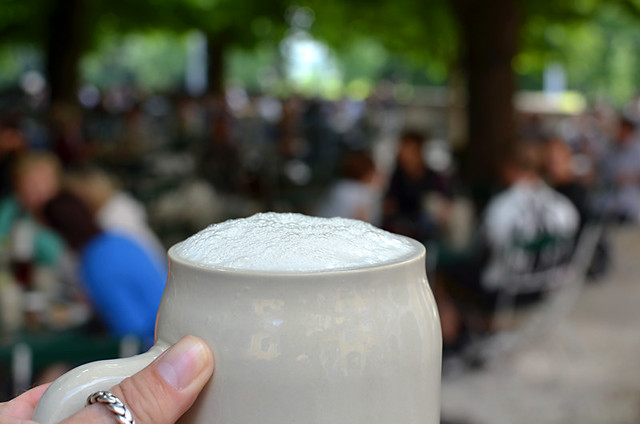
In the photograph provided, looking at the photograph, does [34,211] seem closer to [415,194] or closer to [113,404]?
[415,194]

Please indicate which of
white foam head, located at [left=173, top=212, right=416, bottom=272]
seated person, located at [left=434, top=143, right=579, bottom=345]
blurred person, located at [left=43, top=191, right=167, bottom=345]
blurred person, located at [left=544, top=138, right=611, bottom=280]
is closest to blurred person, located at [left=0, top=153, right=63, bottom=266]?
blurred person, located at [left=43, top=191, right=167, bottom=345]

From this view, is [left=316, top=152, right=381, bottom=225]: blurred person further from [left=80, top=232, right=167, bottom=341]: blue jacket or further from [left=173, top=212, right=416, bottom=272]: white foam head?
[left=173, top=212, right=416, bottom=272]: white foam head

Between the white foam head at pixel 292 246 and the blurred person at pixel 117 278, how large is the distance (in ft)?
8.24

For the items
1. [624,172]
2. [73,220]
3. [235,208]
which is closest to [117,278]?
[73,220]

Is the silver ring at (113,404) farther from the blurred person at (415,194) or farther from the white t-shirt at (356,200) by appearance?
the white t-shirt at (356,200)

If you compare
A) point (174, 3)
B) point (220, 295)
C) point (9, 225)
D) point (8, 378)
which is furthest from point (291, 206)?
point (174, 3)

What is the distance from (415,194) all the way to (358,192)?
444 mm

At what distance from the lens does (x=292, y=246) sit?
71cm

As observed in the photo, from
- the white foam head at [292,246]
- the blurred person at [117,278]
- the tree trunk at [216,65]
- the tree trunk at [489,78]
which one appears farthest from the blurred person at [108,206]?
the tree trunk at [216,65]

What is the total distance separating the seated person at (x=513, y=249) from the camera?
4.76 metres

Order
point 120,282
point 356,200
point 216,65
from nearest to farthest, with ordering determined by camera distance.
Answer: point 120,282
point 356,200
point 216,65

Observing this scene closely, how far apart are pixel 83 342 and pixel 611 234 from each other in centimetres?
795

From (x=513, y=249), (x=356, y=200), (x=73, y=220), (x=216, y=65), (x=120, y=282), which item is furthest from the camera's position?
(x=216, y=65)

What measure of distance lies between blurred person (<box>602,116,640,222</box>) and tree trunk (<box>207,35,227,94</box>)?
14242 millimetres
